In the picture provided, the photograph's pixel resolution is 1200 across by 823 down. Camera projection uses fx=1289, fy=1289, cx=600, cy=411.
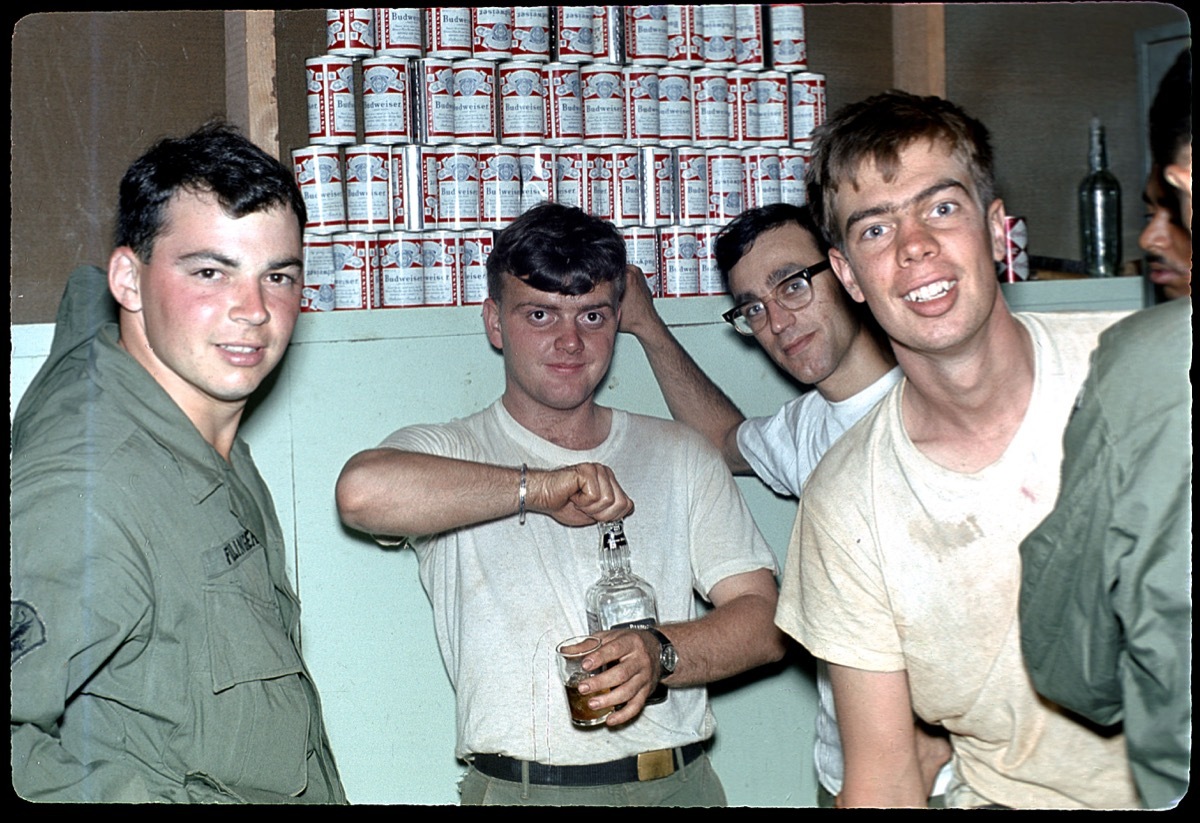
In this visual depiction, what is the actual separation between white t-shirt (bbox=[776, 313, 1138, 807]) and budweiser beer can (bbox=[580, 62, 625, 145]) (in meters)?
0.66

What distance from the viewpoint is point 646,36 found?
2.11 metres

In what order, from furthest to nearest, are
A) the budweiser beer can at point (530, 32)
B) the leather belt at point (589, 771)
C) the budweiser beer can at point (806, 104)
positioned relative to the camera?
the budweiser beer can at point (806, 104), the budweiser beer can at point (530, 32), the leather belt at point (589, 771)

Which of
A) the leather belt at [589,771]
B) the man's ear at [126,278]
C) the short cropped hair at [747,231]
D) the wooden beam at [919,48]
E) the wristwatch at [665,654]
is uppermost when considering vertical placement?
the wooden beam at [919,48]

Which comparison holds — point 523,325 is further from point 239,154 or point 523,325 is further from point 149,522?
point 149,522

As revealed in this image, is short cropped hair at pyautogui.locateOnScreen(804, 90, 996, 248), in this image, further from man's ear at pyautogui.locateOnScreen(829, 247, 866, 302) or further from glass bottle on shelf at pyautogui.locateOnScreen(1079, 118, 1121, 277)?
glass bottle on shelf at pyautogui.locateOnScreen(1079, 118, 1121, 277)

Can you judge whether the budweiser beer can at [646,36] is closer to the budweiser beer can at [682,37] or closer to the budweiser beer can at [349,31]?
the budweiser beer can at [682,37]

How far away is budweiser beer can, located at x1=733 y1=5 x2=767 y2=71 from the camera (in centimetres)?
214

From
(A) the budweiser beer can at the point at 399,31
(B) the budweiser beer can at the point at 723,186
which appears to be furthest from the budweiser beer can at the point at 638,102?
(A) the budweiser beer can at the point at 399,31

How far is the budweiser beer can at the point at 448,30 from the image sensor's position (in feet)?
6.72

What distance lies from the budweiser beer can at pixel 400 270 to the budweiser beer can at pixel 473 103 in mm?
186

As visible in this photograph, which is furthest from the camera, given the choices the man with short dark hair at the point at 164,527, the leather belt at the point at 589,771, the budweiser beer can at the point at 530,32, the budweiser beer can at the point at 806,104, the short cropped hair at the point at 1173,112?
the budweiser beer can at the point at 806,104

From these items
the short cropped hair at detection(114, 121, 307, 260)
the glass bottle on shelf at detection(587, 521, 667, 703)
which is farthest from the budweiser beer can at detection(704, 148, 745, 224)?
the short cropped hair at detection(114, 121, 307, 260)

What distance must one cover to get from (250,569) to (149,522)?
169 millimetres

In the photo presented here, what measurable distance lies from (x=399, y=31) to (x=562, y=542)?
2.78 ft
